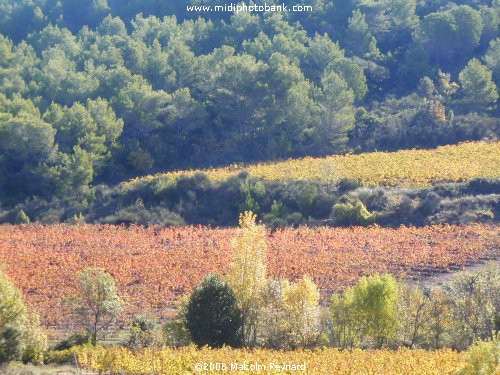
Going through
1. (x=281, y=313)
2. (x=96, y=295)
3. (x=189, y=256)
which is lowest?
(x=281, y=313)

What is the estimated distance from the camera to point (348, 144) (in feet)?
243

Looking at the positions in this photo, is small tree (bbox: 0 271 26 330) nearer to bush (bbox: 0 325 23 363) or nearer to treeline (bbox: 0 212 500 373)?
bush (bbox: 0 325 23 363)

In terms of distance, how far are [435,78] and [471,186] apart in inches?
1186

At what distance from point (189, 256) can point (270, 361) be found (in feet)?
72.5

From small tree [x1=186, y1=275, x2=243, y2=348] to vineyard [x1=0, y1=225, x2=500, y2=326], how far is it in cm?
686

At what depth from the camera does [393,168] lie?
212 feet

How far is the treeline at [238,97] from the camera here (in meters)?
→ 69.3

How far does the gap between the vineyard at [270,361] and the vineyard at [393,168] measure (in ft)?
115

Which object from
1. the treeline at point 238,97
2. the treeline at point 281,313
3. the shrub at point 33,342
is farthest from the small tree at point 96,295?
the treeline at point 238,97

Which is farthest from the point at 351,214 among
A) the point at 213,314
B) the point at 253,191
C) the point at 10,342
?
the point at 10,342

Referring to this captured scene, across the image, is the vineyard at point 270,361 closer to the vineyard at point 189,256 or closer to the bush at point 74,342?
the bush at point 74,342

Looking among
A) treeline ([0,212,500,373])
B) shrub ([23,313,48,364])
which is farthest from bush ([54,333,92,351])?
shrub ([23,313,48,364])

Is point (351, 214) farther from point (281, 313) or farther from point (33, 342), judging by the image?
point (33, 342)

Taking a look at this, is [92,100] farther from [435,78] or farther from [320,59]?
[435,78]
